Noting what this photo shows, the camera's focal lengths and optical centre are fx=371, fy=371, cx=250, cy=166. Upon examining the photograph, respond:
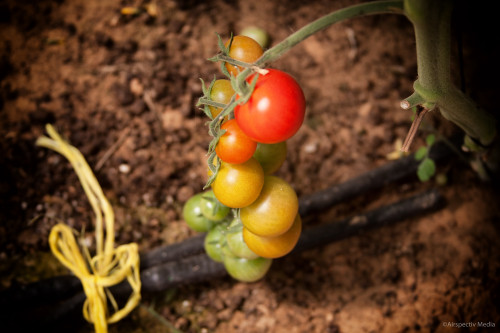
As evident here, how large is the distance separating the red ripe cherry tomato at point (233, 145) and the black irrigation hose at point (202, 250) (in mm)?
784

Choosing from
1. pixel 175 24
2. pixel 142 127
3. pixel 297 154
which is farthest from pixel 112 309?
pixel 175 24

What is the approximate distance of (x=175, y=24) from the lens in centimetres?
203

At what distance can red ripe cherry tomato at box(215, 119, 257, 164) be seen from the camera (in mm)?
889

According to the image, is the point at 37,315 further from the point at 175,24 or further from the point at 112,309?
the point at 175,24

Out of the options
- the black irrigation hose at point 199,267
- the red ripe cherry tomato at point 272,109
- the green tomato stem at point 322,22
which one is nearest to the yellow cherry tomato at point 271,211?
the red ripe cherry tomato at point 272,109

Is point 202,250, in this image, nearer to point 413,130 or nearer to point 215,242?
point 215,242

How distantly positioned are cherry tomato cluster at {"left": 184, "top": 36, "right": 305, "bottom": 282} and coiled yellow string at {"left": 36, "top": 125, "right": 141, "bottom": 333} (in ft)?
1.21

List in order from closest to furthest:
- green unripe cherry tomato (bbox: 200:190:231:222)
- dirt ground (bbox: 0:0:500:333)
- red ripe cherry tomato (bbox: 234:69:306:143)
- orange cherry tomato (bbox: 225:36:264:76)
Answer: red ripe cherry tomato (bbox: 234:69:306:143), orange cherry tomato (bbox: 225:36:264:76), green unripe cherry tomato (bbox: 200:190:231:222), dirt ground (bbox: 0:0:500:333)

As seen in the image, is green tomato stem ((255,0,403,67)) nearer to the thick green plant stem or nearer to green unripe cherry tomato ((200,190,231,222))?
the thick green plant stem

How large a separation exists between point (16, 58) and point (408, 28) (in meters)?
2.11

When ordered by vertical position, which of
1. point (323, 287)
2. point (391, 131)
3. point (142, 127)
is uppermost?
point (142, 127)

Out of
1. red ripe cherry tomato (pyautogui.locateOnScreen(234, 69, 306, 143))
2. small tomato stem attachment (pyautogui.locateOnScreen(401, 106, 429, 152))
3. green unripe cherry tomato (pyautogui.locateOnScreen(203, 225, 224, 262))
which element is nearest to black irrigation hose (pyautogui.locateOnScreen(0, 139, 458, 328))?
green unripe cherry tomato (pyautogui.locateOnScreen(203, 225, 224, 262))

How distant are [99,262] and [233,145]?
Result: 0.96 meters

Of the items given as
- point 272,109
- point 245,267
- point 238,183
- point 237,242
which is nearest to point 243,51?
point 272,109
